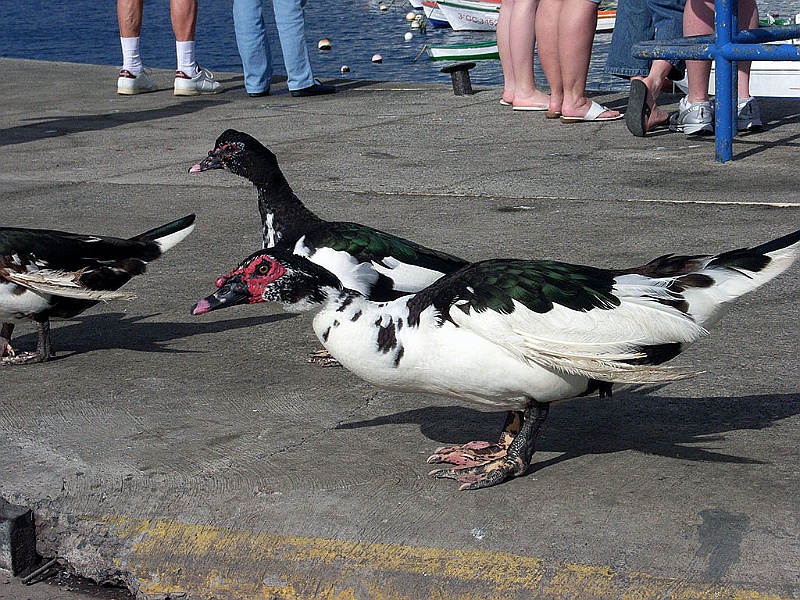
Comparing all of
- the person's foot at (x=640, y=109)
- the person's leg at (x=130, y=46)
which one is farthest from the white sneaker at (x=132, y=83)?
the person's foot at (x=640, y=109)

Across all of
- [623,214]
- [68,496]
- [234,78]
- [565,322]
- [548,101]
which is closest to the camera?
[565,322]

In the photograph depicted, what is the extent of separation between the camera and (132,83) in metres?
11.9

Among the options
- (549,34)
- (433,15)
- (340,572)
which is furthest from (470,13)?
(340,572)

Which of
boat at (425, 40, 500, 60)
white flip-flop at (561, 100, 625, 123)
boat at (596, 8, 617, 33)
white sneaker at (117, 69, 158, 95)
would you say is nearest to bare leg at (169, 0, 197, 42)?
white sneaker at (117, 69, 158, 95)

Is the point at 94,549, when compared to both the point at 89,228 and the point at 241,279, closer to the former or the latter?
the point at 241,279

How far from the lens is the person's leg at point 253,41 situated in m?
11.2

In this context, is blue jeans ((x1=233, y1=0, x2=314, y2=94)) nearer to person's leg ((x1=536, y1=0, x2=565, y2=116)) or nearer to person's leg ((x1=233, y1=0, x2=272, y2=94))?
person's leg ((x1=233, y1=0, x2=272, y2=94))

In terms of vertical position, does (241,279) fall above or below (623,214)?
above

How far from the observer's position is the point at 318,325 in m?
3.35

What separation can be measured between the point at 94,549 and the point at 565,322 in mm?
1430

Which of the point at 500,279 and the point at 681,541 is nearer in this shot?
the point at 681,541

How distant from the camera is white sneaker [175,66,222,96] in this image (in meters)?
11.8

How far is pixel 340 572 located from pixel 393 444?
2.35 ft

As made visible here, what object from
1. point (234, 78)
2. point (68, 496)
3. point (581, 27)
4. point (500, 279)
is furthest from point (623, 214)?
point (234, 78)
